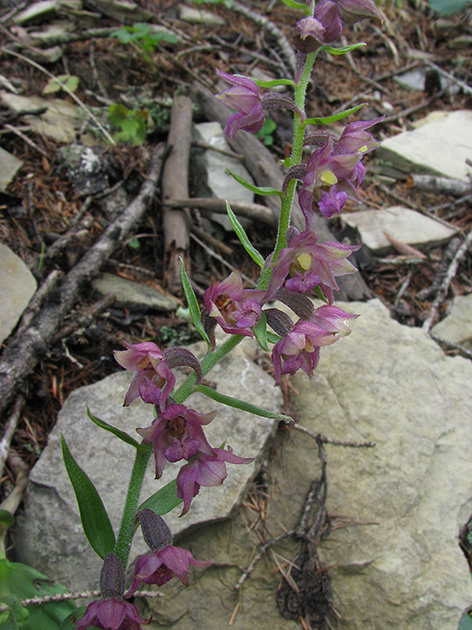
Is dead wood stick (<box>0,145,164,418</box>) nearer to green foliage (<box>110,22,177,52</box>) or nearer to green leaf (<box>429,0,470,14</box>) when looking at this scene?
green foliage (<box>110,22,177,52</box>)

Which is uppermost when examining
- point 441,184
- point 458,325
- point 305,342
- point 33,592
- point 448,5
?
point 448,5

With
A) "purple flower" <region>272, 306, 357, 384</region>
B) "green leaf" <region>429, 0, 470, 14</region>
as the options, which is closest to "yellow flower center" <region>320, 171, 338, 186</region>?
"purple flower" <region>272, 306, 357, 384</region>

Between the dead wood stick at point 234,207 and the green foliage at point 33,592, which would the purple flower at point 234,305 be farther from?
the dead wood stick at point 234,207

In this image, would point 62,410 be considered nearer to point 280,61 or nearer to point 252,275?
point 252,275

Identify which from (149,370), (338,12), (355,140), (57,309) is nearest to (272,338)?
(149,370)

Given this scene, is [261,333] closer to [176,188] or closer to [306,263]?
[306,263]

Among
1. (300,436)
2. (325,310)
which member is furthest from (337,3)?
(300,436)

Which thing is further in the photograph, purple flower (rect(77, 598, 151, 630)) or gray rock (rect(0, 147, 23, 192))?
gray rock (rect(0, 147, 23, 192))
